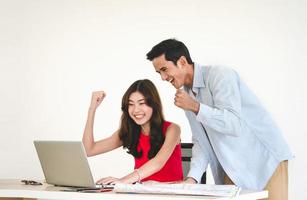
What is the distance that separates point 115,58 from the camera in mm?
4570

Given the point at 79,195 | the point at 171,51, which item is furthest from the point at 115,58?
the point at 79,195

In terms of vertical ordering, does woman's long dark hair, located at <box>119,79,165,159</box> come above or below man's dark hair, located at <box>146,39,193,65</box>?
below

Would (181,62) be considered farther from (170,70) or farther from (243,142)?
(243,142)

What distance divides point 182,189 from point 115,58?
270 centimetres

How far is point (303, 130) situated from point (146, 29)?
4.68 ft

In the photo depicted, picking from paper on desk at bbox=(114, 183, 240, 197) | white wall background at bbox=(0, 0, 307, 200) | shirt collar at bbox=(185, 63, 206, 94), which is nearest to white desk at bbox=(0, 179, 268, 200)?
paper on desk at bbox=(114, 183, 240, 197)

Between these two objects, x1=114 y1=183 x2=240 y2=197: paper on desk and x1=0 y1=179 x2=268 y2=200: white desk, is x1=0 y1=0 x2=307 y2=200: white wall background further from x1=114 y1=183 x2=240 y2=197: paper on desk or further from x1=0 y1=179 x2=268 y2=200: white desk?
x1=114 y1=183 x2=240 y2=197: paper on desk

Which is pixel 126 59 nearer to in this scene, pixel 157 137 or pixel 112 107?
pixel 112 107

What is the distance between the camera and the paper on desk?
6.36 ft

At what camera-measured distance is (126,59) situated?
4531 millimetres

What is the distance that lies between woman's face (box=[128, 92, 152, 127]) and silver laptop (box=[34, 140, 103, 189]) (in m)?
0.53

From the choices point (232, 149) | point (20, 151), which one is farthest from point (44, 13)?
point (232, 149)

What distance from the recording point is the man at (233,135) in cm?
239

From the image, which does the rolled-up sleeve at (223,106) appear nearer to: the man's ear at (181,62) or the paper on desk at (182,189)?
the man's ear at (181,62)
